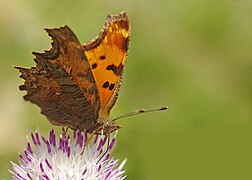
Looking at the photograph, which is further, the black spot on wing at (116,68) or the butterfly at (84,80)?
the black spot on wing at (116,68)

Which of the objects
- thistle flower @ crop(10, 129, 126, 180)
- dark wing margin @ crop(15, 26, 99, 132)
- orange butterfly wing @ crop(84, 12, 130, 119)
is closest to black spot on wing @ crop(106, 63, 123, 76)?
orange butterfly wing @ crop(84, 12, 130, 119)

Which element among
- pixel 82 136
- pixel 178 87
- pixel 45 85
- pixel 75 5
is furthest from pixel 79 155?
pixel 75 5

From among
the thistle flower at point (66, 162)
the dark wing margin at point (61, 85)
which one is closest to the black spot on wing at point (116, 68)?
the dark wing margin at point (61, 85)

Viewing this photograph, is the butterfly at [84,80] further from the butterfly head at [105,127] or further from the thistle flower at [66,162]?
the thistle flower at [66,162]

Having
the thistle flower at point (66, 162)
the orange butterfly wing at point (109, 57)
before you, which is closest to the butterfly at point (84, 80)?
the orange butterfly wing at point (109, 57)

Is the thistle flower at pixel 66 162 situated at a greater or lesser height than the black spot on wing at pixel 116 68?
lesser

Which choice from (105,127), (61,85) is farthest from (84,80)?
(105,127)

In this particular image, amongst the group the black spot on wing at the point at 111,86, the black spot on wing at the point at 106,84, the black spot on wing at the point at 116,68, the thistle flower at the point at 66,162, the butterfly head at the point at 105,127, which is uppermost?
the black spot on wing at the point at 116,68
